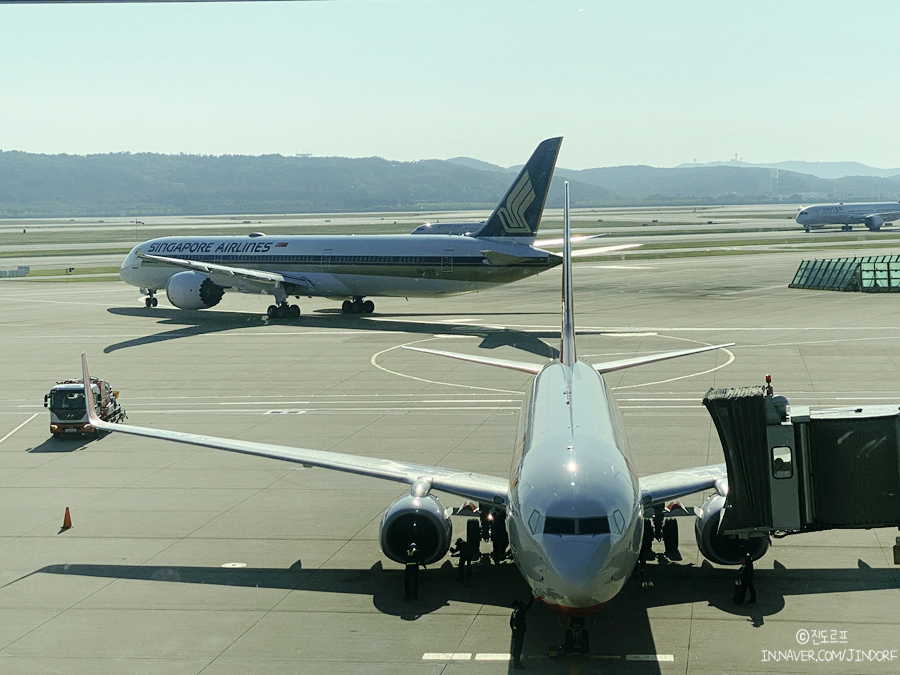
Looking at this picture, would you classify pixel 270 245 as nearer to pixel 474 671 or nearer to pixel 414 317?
pixel 414 317

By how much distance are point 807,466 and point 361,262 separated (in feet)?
182

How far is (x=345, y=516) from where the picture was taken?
28.1 metres

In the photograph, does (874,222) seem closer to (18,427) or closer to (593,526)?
(18,427)

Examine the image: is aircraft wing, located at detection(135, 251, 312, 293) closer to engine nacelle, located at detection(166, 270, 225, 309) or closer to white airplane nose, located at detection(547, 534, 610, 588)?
engine nacelle, located at detection(166, 270, 225, 309)

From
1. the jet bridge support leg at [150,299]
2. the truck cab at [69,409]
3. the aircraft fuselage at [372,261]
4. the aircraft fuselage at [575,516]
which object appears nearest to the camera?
the aircraft fuselage at [575,516]

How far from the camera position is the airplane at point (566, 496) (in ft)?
57.5

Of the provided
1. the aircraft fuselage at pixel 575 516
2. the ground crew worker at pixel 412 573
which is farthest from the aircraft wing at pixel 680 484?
the ground crew worker at pixel 412 573

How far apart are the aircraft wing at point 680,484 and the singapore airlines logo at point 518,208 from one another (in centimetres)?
4591

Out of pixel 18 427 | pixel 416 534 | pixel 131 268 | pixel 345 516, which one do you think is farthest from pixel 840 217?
pixel 416 534

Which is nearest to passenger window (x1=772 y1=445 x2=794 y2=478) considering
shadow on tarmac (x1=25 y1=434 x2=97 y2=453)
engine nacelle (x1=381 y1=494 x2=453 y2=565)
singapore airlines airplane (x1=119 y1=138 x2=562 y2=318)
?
engine nacelle (x1=381 y1=494 x2=453 y2=565)

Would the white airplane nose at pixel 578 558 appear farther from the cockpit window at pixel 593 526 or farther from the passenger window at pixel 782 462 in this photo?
the passenger window at pixel 782 462

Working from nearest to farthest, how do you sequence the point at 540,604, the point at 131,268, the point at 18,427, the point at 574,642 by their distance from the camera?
the point at 574,642 < the point at 540,604 < the point at 18,427 < the point at 131,268

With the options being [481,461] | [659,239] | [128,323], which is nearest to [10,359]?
[128,323]

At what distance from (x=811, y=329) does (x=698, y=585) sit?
43.6 meters
